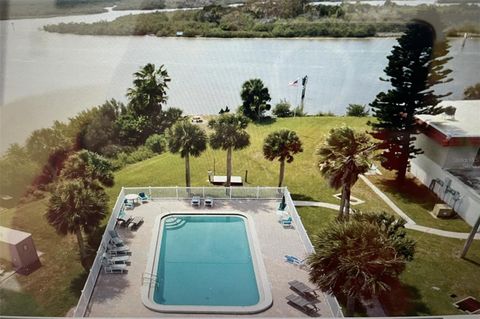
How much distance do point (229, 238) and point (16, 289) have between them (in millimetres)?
4051

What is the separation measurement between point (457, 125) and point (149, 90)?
10786 millimetres

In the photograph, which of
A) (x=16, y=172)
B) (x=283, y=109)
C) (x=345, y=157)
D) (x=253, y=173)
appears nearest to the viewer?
(x=345, y=157)

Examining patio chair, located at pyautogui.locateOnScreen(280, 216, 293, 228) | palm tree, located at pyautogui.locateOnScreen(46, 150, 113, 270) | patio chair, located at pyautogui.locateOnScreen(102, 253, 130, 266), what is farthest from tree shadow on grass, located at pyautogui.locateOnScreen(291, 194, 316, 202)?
palm tree, located at pyautogui.locateOnScreen(46, 150, 113, 270)

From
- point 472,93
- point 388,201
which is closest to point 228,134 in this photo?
point 388,201

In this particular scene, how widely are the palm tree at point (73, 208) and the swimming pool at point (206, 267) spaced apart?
→ 4.66ft

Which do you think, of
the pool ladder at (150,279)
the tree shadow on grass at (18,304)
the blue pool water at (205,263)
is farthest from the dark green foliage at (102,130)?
the pool ladder at (150,279)

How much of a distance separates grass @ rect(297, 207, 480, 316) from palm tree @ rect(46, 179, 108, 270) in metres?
4.33

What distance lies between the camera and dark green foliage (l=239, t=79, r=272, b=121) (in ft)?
50.4

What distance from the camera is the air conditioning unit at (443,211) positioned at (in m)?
8.86

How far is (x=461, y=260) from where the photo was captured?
735 centimetres

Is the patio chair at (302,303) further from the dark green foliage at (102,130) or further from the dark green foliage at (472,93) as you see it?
the dark green foliage at (472,93)

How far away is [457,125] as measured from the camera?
10.0 m

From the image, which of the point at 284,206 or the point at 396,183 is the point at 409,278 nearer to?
the point at 284,206

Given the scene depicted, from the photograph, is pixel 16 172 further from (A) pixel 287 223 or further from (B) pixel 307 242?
(B) pixel 307 242
